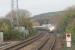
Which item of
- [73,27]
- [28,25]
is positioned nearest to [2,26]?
[73,27]

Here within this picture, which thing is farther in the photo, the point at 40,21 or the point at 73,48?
the point at 40,21

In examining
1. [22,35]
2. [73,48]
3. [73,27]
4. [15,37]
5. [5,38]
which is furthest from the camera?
[22,35]

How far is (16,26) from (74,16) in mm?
16943

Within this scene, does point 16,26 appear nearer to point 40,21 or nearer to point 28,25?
point 28,25

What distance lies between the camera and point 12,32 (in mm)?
44094

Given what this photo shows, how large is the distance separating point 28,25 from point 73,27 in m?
39.0

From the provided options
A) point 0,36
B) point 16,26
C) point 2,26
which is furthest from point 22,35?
point 0,36

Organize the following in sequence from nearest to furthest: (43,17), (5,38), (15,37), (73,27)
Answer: (73,27) < (5,38) < (15,37) < (43,17)

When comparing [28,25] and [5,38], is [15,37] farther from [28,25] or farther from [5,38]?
[28,25]

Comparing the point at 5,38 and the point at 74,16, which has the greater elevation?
the point at 74,16

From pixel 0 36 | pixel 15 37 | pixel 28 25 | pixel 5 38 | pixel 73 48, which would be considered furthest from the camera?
pixel 28 25

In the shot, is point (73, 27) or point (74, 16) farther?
point (74, 16)

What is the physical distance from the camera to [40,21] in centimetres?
14262

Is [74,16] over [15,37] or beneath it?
over
